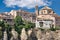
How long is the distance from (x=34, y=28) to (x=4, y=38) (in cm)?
533

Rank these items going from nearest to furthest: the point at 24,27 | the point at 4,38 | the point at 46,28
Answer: the point at 4,38 → the point at 24,27 → the point at 46,28

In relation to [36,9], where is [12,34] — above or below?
below

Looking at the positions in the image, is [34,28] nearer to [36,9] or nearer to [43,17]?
[43,17]

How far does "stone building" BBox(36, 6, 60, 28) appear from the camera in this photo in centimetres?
4066

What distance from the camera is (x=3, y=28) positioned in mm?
34375

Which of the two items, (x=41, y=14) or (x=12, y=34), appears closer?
(x=12, y=34)

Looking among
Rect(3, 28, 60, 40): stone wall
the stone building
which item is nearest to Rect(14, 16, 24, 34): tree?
Rect(3, 28, 60, 40): stone wall

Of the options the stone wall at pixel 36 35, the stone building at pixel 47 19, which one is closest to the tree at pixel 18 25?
the stone wall at pixel 36 35

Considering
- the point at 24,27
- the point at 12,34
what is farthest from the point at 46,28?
the point at 12,34

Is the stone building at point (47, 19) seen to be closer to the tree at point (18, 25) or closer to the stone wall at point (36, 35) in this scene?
the tree at point (18, 25)

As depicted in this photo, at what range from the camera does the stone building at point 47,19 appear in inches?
1601

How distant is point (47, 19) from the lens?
138 ft

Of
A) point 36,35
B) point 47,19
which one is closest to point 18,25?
point 36,35

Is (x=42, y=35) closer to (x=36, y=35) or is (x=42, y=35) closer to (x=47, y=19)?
(x=36, y=35)
